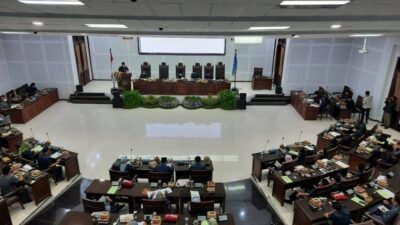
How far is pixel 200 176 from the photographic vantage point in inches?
323

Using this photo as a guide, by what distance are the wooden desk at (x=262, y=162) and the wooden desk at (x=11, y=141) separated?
29.5 ft

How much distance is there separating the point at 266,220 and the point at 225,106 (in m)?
8.92

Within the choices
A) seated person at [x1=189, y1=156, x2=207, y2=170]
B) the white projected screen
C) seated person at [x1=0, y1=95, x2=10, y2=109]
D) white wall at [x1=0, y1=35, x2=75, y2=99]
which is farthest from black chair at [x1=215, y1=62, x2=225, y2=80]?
seated person at [x1=0, y1=95, x2=10, y2=109]

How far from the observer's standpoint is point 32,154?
351 inches

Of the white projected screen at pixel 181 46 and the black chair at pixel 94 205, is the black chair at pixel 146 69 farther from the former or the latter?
the black chair at pixel 94 205

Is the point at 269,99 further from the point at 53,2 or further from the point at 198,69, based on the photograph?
the point at 53,2

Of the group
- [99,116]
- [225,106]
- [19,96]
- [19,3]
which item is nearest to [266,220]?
[19,3]

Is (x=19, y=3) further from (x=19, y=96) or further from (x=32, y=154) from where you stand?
(x=19, y=96)

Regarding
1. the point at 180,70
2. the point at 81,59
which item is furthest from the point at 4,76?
the point at 180,70

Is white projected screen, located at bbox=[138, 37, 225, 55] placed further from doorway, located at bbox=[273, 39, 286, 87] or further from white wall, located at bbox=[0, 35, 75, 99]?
white wall, located at bbox=[0, 35, 75, 99]

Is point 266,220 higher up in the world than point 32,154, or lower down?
lower down

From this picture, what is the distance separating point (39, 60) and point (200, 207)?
14214 millimetres

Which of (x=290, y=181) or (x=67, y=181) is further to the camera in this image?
(x=67, y=181)

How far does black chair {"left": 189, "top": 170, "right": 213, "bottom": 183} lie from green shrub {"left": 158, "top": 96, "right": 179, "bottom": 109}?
25.8ft
